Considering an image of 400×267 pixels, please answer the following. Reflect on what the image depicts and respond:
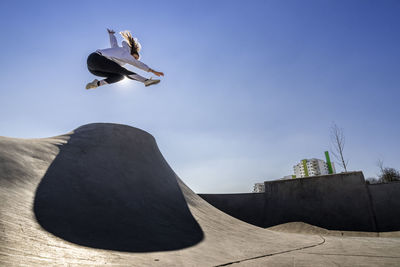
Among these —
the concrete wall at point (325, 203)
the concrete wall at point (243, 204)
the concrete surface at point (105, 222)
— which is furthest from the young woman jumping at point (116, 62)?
the concrete wall at point (325, 203)

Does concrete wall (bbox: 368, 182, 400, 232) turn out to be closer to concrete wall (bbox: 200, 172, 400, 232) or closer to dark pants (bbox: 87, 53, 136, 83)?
concrete wall (bbox: 200, 172, 400, 232)

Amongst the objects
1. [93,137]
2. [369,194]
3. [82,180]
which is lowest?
[369,194]

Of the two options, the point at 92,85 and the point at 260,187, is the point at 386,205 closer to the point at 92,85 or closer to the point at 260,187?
the point at 92,85

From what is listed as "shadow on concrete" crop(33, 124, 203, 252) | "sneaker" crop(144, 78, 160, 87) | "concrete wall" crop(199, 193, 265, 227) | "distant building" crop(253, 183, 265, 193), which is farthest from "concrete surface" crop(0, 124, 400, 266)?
"distant building" crop(253, 183, 265, 193)

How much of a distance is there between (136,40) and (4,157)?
11.0ft

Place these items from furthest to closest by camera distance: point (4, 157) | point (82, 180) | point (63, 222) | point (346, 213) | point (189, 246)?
point (346, 213)
point (82, 180)
point (4, 157)
point (189, 246)
point (63, 222)

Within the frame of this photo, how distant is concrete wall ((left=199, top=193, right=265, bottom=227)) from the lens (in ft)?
39.6

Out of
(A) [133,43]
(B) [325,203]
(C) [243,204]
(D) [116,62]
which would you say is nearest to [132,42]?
(A) [133,43]

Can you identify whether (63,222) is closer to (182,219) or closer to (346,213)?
(182,219)

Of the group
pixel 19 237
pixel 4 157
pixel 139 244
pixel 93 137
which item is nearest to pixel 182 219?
pixel 139 244

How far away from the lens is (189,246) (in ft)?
10.5

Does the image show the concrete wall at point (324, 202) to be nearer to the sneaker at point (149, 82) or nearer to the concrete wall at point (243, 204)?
the concrete wall at point (243, 204)

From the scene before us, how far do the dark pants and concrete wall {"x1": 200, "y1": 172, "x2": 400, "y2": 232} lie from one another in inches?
396

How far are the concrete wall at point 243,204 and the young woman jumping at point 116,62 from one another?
980 centimetres
